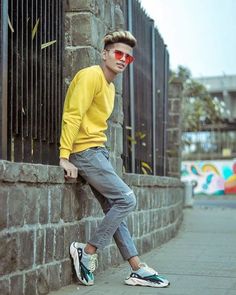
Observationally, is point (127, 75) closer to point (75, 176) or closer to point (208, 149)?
point (75, 176)

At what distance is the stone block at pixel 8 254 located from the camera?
4039mm

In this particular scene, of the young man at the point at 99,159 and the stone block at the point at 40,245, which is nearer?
the stone block at the point at 40,245

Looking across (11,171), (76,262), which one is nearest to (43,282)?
(76,262)

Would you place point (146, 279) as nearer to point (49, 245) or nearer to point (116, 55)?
point (49, 245)

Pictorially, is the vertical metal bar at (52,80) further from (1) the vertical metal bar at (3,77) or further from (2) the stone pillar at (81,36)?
(1) the vertical metal bar at (3,77)

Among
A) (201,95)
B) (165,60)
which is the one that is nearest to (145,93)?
(165,60)

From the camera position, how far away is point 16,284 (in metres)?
4.23

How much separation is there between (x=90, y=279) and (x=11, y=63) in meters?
1.92

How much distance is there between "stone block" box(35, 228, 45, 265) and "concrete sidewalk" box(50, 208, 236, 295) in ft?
1.11

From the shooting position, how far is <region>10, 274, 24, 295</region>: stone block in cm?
417

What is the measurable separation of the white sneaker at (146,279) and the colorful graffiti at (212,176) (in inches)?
1258

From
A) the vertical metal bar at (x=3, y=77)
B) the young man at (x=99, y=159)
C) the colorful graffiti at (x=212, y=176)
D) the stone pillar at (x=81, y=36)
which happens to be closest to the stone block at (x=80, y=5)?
the stone pillar at (x=81, y=36)

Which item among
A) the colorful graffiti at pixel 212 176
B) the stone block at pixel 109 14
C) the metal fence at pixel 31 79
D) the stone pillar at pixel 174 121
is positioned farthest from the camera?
the colorful graffiti at pixel 212 176

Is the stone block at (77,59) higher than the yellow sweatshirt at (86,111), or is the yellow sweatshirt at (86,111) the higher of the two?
the stone block at (77,59)
